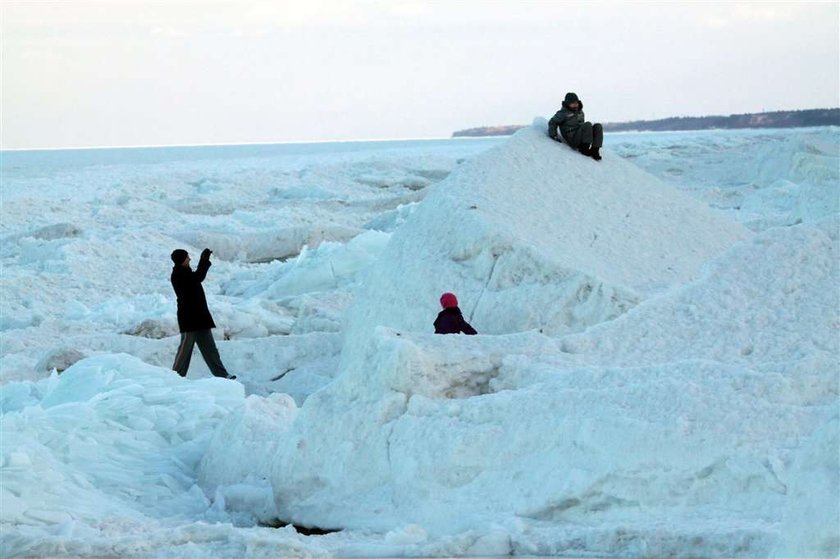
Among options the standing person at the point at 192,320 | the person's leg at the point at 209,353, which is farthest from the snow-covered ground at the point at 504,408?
the standing person at the point at 192,320

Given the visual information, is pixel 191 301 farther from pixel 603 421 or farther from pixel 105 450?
pixel 603 421

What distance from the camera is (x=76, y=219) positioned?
19.4 meters

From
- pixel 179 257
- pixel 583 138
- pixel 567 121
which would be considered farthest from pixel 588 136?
pixel 179 257

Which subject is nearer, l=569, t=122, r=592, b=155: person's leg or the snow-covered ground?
the snow-covered ground

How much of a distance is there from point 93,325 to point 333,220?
9.05m

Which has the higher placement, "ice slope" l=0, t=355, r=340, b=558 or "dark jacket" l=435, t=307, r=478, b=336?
"dark jacket" l=435, t=307, r=478, b=336

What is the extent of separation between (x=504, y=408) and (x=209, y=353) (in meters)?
4.21

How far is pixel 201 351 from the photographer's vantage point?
8312 mm

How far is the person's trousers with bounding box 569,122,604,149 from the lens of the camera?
27.2ft

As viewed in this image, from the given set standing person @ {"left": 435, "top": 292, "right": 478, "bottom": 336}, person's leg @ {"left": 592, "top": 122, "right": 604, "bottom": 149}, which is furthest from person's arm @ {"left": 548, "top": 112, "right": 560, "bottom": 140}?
standing person @ {"left": 435, "top": 292, "right": 478, "bottom": 336}

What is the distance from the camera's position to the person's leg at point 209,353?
823cm

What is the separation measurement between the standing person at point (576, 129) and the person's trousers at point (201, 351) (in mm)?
2840

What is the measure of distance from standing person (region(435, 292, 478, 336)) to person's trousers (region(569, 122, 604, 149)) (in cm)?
222

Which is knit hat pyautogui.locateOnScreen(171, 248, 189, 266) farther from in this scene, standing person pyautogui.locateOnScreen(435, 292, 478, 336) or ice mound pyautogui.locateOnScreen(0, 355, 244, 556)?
standing person pyautogui.locateOnScreen(435, 292, 478, 336)
